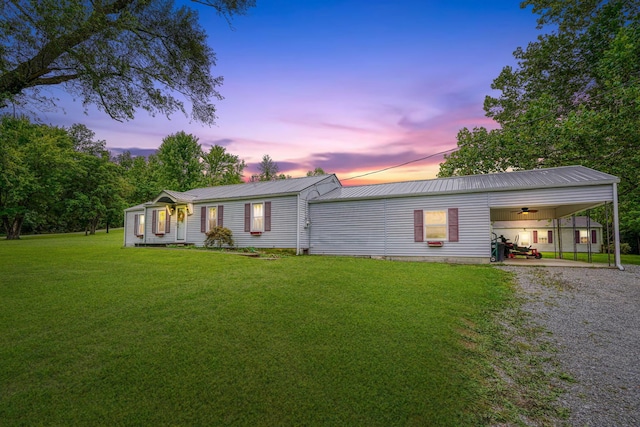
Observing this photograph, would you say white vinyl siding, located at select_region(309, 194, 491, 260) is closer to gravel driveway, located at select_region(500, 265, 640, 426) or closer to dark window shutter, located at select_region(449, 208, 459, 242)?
dark window shutter, located at select_region(449, 208, 459, 242)

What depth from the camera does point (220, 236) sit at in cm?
1633

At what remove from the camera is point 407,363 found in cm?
→ 349

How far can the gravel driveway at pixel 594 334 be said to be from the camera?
9.96ft

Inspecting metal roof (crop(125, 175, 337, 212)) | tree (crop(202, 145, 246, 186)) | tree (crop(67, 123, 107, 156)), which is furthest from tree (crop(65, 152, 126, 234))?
metal roof (crop(125, 175, 337, 212))

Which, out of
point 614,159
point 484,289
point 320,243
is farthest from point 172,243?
point 614,159

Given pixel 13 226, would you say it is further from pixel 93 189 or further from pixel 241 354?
pixel 241 354

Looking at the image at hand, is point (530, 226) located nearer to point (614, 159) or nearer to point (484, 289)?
point (614, 159)

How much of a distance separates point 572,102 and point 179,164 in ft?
129

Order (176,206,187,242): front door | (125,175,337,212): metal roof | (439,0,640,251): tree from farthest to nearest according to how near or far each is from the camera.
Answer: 1. (176,206,187,242): front door
2. (125,175,337,212): metal roof
3. (439,0,640,251): tree

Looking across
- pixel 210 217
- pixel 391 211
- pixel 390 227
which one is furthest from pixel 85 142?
pixel 390 227

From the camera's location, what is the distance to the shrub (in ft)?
53.7

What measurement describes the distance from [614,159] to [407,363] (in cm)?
1849

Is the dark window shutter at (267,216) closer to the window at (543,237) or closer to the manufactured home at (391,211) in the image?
the manufactured home at (391,211)

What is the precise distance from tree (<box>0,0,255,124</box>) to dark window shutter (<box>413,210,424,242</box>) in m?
9.19
